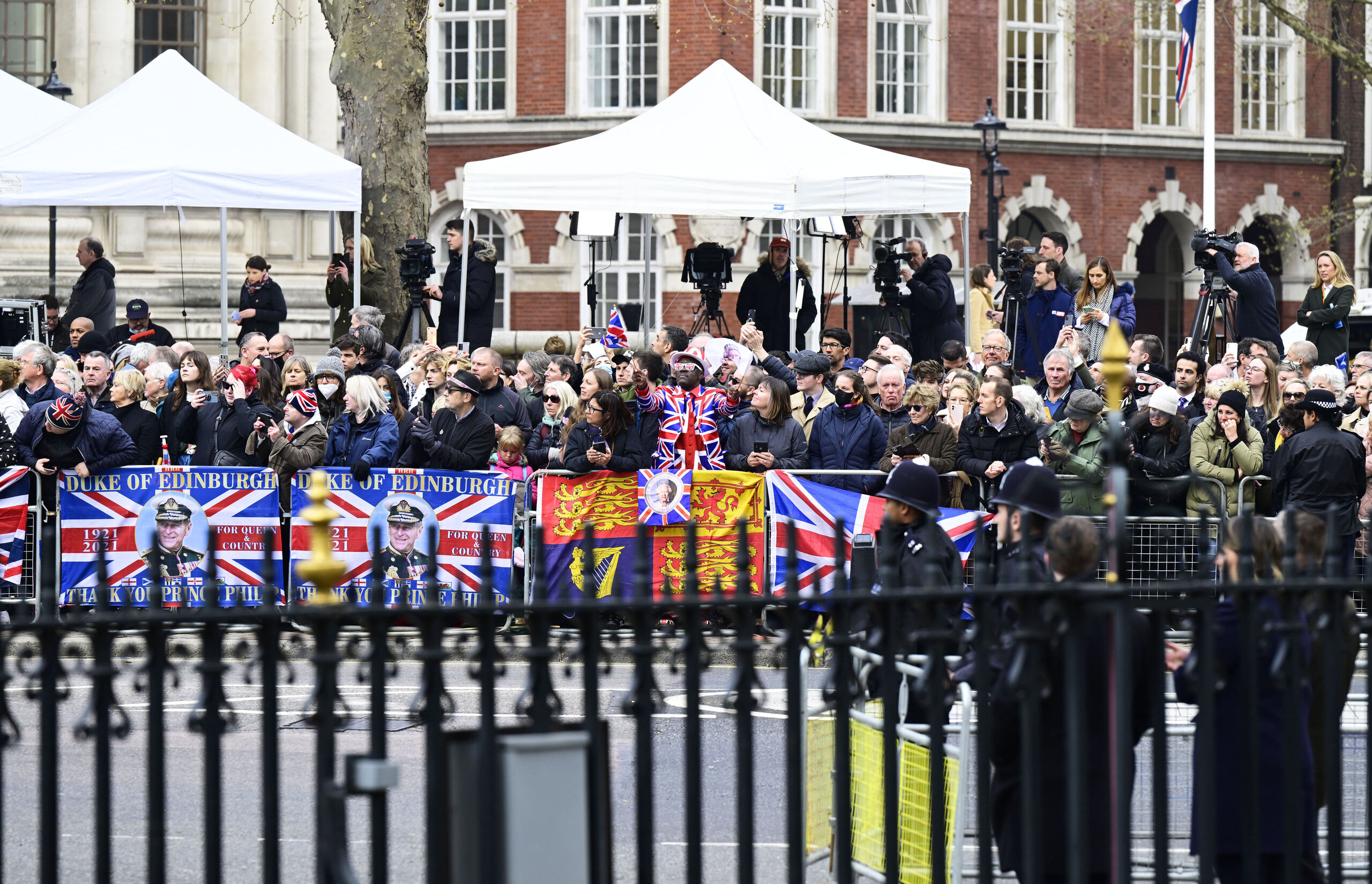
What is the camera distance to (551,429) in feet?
42.6

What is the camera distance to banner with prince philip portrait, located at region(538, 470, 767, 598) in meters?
12.3

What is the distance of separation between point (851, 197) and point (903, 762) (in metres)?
11.3

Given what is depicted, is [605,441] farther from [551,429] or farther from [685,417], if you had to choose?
[551,429]

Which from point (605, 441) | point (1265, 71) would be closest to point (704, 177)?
point (605, 441)

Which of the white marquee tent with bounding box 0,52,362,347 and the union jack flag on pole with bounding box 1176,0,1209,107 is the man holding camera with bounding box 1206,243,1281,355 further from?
the white marquee tent with bounding box 0,52,362,347

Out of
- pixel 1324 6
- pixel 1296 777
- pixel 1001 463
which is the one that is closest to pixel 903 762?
pixel 1296 777

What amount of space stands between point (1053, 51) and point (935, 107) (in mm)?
3108

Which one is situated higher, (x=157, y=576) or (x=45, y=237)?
(x=45, y=237)

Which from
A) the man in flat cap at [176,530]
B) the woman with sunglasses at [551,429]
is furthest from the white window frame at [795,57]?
the man in flat cap at [176,530]

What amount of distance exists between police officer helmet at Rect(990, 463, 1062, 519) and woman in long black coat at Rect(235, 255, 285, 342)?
12916 mm

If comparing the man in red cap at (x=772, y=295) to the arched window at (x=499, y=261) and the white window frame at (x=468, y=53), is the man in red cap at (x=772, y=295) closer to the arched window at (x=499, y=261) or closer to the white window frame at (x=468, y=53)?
the arched window at (x=499, y=261)

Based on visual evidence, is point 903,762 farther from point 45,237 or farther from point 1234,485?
point 45,237

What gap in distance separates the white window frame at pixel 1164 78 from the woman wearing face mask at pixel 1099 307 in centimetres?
2390

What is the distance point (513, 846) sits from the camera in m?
3.70
